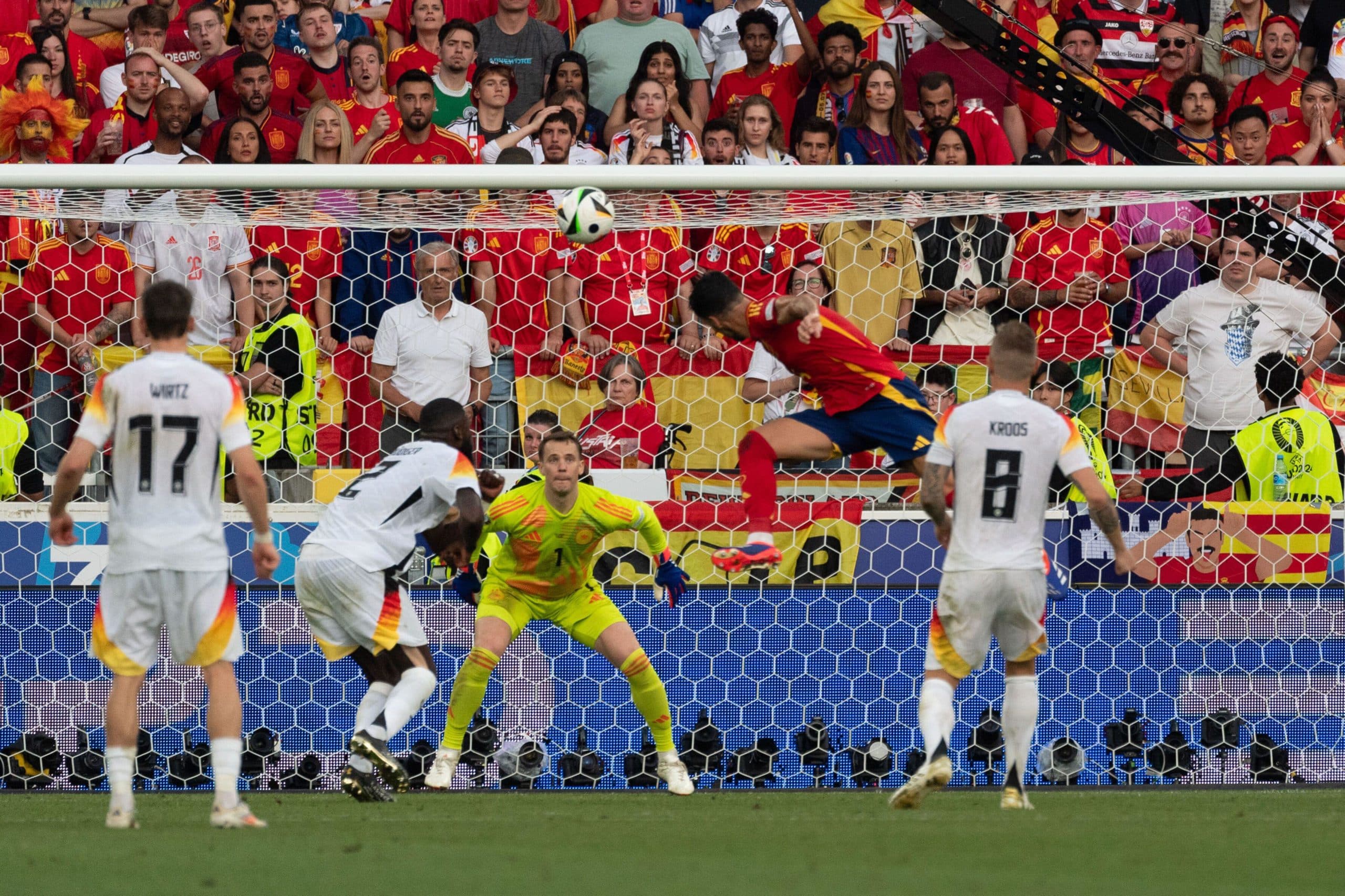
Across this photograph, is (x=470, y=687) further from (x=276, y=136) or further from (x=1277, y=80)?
(x=1277, y=80)

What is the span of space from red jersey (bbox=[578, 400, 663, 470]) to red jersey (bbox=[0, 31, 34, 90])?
537 cm

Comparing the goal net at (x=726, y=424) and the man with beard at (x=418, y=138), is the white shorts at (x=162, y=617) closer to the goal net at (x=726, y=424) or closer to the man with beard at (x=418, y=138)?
the goal net at (x=726, y=424)

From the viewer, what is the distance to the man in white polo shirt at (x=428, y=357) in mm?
9297

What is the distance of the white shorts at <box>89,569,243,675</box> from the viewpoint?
581 centimetres

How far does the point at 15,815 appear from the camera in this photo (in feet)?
22.6

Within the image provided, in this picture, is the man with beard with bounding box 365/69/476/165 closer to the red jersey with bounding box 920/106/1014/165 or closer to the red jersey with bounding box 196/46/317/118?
the red jersey with bounding box 196/46/317/118

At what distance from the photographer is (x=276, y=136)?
1155 centimetres

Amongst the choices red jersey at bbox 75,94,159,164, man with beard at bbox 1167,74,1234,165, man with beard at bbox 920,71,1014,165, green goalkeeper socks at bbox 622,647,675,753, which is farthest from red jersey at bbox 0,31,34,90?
man with beard at bbox 1167,74,1234,165

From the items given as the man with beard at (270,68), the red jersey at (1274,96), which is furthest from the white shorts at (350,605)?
the red jersey at (1274,96)

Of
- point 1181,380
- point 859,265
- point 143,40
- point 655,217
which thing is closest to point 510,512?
point 655,217

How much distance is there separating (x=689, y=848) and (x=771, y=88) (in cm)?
816

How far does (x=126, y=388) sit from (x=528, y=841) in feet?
6.58

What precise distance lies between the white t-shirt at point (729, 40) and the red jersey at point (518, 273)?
3408 mm

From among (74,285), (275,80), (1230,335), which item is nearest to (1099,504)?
(1230,335)
